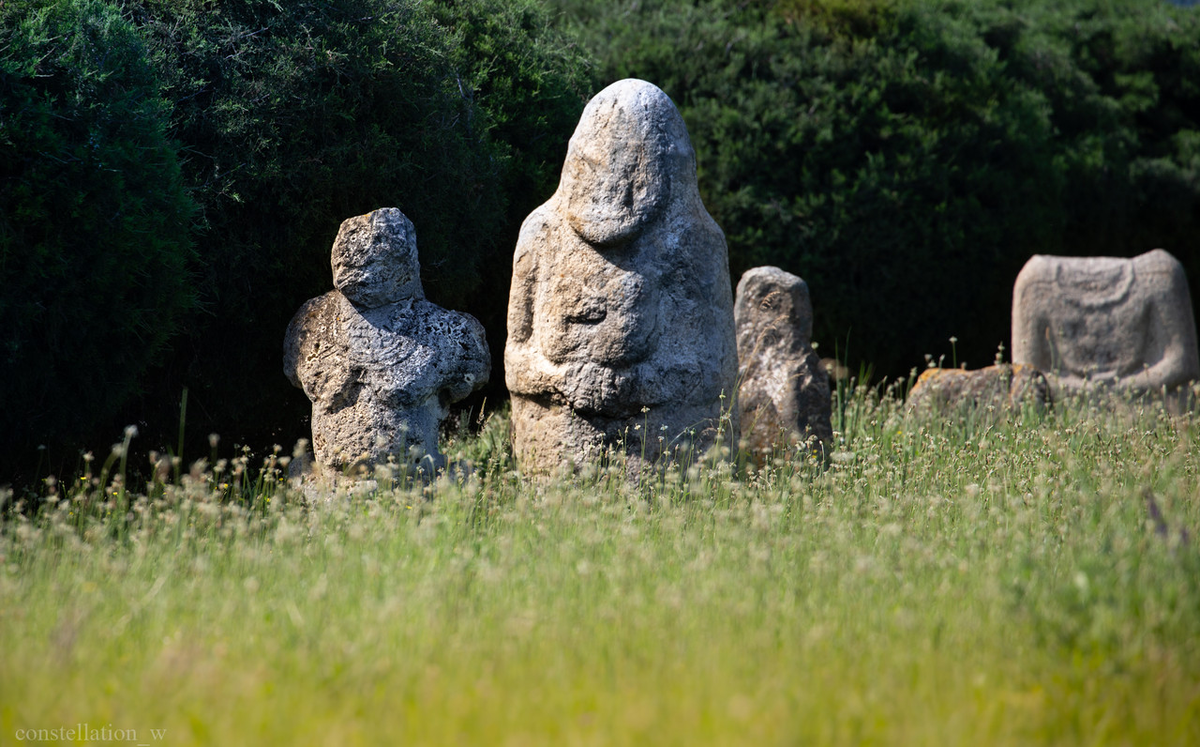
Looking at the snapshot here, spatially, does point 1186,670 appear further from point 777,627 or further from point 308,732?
point 308,732

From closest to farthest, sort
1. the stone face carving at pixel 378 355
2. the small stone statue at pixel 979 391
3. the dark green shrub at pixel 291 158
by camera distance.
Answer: the stone face carving at pixel 378 355
the dark green shrub at pixel 291 158
the small stone statue at pixel 979 391

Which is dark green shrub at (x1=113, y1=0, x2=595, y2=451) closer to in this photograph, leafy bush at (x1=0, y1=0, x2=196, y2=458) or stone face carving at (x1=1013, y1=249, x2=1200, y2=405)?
leafy bush at (x1=0, y1=0, x2=196, y2=458)

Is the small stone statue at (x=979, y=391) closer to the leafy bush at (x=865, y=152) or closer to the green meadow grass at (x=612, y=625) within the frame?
the leafy bush at (x=865, y=152)

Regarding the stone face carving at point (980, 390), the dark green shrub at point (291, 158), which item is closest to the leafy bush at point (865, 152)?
the stone face carving at point (980, 390)

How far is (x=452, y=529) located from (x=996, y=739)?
2.20 meters

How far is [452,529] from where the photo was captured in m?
4.31

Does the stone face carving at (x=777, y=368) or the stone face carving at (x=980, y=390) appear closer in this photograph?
the stone face carving at (x=777, y=368)

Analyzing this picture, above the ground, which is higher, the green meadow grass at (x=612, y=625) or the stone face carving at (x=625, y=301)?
the stone face carving at (x=625, y=301)

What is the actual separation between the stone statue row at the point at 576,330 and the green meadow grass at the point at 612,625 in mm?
550

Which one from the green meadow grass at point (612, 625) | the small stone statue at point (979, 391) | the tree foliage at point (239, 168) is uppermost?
the tree foliage at point (239, 168)

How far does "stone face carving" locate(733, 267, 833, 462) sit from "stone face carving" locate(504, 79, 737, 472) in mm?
1183

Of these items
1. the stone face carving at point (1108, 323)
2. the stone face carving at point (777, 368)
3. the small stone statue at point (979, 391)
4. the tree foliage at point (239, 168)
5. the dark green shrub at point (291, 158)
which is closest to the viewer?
the tree foliage at point (239, 168)

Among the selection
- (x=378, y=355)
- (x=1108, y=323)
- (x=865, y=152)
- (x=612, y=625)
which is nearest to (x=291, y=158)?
(x=378, y=355)

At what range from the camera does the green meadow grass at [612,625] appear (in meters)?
2.88
